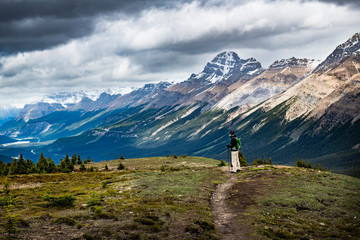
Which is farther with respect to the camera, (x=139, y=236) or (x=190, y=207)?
(x=190, y=207)

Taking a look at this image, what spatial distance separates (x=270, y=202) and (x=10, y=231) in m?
23.9

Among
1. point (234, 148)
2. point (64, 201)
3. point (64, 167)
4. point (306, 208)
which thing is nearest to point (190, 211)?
point (306, 208)

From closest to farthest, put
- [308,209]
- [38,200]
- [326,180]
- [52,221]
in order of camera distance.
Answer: [52,221] → [308,209] → [38,200] → [326,180]

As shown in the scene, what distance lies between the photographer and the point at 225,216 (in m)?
29.8

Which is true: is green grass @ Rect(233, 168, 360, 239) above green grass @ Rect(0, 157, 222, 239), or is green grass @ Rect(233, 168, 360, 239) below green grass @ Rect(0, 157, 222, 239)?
below

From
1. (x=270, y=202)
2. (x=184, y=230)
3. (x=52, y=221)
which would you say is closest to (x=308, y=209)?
(x=270, y=202)

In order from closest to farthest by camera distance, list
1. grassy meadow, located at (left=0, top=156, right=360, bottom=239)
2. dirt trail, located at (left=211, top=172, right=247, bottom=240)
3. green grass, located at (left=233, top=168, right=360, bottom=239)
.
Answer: grassy meadow, located at (left=0, top=156, right=360, bottom=239) → dirt trail, located at (left=211, top=172, right=247, bottom=240) → green grass, located at (left=233, top=168, right=360, bottom=239)

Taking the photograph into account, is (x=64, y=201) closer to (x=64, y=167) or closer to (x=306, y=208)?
(x=306, y=208)

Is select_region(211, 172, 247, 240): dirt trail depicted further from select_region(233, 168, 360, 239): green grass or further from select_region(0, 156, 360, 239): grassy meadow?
select_region(233, 168, 360, 239): green grass

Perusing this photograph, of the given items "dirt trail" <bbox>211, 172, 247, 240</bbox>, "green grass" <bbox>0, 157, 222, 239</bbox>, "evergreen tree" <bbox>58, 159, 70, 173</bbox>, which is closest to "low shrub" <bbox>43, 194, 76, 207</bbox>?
"green grass" <bbox>0, 157, 222, 239</bbox>

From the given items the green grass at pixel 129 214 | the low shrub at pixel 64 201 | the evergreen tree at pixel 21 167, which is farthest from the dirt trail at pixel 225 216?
the evergreen tree at pixel 21 167

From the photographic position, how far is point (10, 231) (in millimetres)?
22500

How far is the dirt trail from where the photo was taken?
2457 cm

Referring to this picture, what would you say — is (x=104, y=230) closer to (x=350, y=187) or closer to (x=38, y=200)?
(x=38, y=200)
